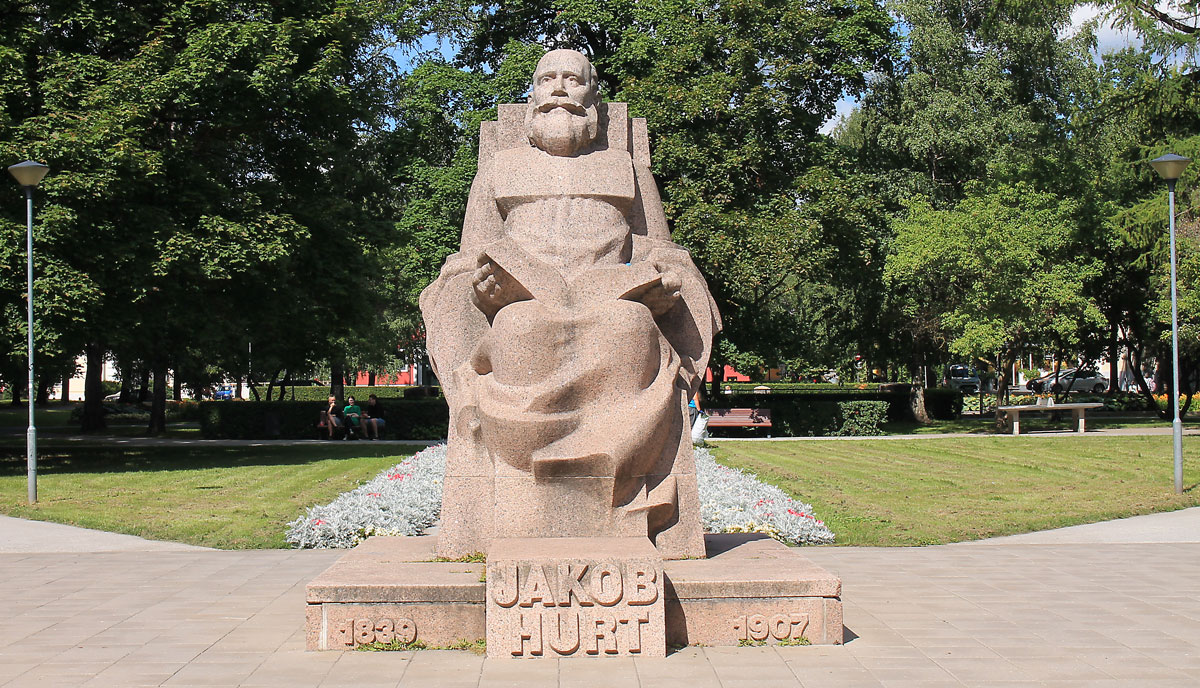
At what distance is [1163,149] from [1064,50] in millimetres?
7720

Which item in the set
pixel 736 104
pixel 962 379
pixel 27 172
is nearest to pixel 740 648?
pixel 27 172

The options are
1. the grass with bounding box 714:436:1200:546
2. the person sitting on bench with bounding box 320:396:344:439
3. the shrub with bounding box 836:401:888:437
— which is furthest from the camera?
the shrub with bounding box 836:401:888:437

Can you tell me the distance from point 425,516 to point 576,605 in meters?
5.69

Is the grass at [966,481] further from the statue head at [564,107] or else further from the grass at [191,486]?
the grass at [191,486]

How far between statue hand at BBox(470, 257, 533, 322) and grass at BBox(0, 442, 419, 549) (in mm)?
4814

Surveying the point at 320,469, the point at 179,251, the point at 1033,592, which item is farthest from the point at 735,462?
the point at 1033,592

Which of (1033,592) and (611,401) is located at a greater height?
(611,401)

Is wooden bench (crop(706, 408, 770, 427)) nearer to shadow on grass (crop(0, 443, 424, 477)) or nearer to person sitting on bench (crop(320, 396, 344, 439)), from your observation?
shadow on grass (crop(0, 443, 424, 477))

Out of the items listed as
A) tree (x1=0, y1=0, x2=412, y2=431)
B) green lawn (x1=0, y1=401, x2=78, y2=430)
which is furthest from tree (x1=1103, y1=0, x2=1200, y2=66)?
green lawn (x1=0, y1=401, x2=78, y2=430)

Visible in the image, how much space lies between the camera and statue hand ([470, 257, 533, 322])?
7164 millimetres

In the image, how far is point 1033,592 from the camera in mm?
8008

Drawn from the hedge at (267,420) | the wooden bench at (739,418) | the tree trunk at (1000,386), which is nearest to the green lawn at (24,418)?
the hedge at (267,420)

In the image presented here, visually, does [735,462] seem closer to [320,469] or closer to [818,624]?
[320,469]

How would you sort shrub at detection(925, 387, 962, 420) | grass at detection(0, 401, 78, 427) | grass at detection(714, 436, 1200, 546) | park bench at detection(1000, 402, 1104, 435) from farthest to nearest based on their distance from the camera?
grass at detection(0, 401, 78, 427)
shrub at detection(925, 387, 962, 420)
park bench at detection(1000, 402, 1104, 435)
grass at detection(714, 436, 1200, 546)
